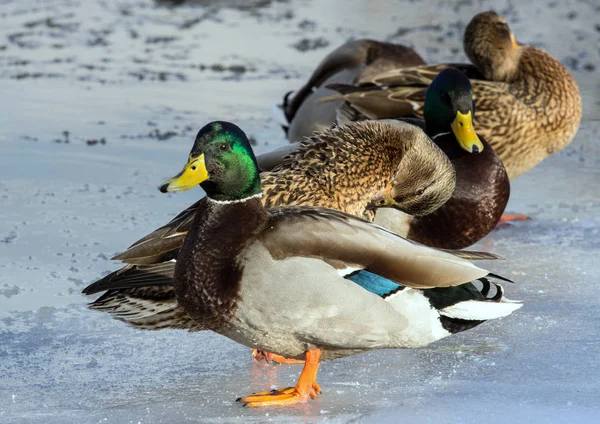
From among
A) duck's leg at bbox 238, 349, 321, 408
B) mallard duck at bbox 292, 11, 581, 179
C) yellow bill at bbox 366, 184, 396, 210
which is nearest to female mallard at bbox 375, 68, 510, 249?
yellow bill at bbox 366, 184, 396, 210

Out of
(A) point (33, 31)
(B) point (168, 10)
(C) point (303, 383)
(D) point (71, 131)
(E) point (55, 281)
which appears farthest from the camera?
(B) point (168, 10)

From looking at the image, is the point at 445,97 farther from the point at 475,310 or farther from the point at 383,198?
the point at 475,310

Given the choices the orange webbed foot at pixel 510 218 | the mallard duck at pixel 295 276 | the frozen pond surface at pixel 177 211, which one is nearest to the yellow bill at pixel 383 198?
the frozen pond surface at pixel 177 211

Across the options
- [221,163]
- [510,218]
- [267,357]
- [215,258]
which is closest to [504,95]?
[510,218]

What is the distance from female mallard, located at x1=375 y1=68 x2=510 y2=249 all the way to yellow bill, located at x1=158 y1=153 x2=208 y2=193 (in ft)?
5.08

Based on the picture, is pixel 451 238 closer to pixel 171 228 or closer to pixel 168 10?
pixel 171 228

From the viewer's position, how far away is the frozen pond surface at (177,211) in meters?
3.15

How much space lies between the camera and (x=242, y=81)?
8312 mm

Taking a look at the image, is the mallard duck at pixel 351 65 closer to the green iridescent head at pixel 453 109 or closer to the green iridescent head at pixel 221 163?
the green iridescent head at pixel 453 109

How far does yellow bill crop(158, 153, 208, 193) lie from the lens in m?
3.03

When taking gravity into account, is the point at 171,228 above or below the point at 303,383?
above

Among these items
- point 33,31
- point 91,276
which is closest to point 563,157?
point 91,276

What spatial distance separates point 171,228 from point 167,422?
854mm

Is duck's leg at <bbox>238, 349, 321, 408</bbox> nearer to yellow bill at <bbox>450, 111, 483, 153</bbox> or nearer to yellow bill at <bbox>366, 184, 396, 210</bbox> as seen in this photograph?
yellow bill at <bbox>366, 184, 396, 210</bbox>
